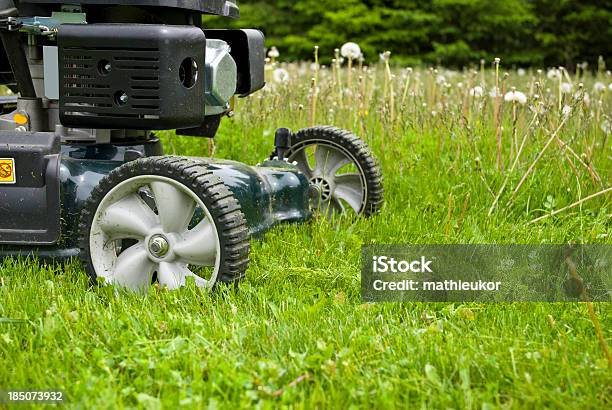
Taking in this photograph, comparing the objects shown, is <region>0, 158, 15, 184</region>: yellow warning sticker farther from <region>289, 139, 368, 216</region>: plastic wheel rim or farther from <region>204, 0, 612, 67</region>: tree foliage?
<region>204, 0, 612, 67</region>: tree foliage

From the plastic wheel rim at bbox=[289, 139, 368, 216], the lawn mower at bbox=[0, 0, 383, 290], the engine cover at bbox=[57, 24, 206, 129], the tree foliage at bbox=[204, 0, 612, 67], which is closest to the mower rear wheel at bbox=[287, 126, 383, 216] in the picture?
the plastic wheel rim at bbox=[289, 139, 368, 216]

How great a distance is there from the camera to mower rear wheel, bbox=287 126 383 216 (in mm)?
3281

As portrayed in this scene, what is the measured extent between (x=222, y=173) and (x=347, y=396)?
1.18 meters

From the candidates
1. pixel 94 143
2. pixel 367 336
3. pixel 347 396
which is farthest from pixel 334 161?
pixel 347 396

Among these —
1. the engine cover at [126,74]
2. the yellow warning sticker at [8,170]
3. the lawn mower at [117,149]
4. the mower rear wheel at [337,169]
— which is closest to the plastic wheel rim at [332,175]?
the mower rear wheel at [337,169]

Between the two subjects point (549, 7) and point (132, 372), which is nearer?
point (132, 372)

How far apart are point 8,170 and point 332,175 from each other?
1389 mm

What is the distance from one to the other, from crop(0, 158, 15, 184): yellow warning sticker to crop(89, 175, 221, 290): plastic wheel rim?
0.31 meters

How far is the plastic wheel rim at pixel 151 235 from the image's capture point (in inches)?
89.8

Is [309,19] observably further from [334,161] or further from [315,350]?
[315,350]

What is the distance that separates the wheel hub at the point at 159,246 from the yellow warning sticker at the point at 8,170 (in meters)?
0.46

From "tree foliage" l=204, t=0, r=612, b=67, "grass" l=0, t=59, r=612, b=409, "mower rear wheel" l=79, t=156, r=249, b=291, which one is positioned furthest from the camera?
"tree foliage" l=204, t=0, r=612, b=67

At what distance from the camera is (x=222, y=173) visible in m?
2.73

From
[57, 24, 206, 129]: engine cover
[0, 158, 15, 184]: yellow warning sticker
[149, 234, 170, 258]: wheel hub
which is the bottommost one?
[149, 234, 170, 258]: wheel hub
